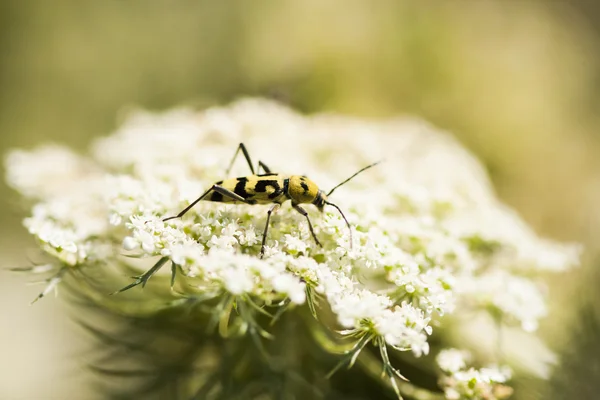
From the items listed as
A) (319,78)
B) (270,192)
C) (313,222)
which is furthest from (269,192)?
(319,78)

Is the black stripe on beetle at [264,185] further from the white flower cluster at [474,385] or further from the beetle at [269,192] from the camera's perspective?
→ the white flower cluster at [474,385]

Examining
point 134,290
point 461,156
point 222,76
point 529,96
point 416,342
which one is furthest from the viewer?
point 222,76

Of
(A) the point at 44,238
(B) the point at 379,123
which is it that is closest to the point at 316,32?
(B) the point at 379,123

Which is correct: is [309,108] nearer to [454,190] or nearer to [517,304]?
[454,190]

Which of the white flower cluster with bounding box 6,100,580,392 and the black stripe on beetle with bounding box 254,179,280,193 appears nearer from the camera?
the white flower cluster with bounding box 6,100,580,392

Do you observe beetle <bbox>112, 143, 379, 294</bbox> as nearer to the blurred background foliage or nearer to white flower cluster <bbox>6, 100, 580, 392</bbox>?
white flower cluster <bbox>6, 100, 580, 392</bbox>

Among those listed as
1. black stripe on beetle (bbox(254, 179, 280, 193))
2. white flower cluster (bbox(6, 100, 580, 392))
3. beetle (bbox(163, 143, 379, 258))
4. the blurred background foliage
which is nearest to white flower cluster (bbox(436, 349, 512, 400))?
white flower cluster (bbox(6, 100, 580, 392))

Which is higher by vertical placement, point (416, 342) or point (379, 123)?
point (379, 123)
